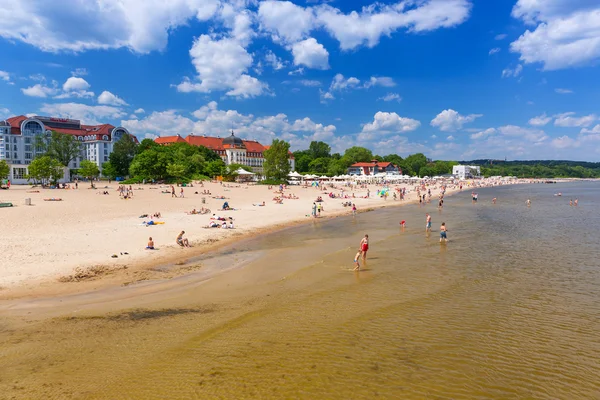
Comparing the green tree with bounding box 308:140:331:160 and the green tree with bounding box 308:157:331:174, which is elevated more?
the green tree with bounding box 308:140:331:160

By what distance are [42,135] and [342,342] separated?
10002cm

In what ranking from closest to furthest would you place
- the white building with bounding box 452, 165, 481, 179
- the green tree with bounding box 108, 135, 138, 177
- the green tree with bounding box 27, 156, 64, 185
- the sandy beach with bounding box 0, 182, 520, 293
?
1. the sandy beach with bounding box 0, 182, 520, 293
2. the green tree with bounding box 27, 156, 64, 185
3. the green tree with bounding box 108, 135, 138, 177
4. the white building with bounding box 452, 165, 481, 179

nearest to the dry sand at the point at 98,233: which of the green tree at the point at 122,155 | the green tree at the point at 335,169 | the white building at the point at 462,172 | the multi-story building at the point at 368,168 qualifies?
the green tree at the point at 122,155

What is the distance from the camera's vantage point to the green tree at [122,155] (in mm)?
77750

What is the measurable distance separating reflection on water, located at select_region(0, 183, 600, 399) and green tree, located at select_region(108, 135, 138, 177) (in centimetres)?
7387

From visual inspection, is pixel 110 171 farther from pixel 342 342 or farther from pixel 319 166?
pixel 342 342

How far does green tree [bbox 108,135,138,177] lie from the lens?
3061 inches

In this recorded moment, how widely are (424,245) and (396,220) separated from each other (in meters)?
11.8

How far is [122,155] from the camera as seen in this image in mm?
77938

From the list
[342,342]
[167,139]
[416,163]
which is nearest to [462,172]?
[416,163]

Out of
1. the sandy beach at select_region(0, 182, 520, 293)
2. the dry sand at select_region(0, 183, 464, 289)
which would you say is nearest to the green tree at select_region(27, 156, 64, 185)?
the dry sand at select_region(0, 183, 464, 289)

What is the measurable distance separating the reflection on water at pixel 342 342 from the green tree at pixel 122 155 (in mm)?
73872

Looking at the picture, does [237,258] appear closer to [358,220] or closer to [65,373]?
[65,373]

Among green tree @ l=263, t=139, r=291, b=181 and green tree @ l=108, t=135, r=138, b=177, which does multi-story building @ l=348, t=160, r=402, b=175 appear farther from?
green tree @ l=108, t=135, r=138, b=177
